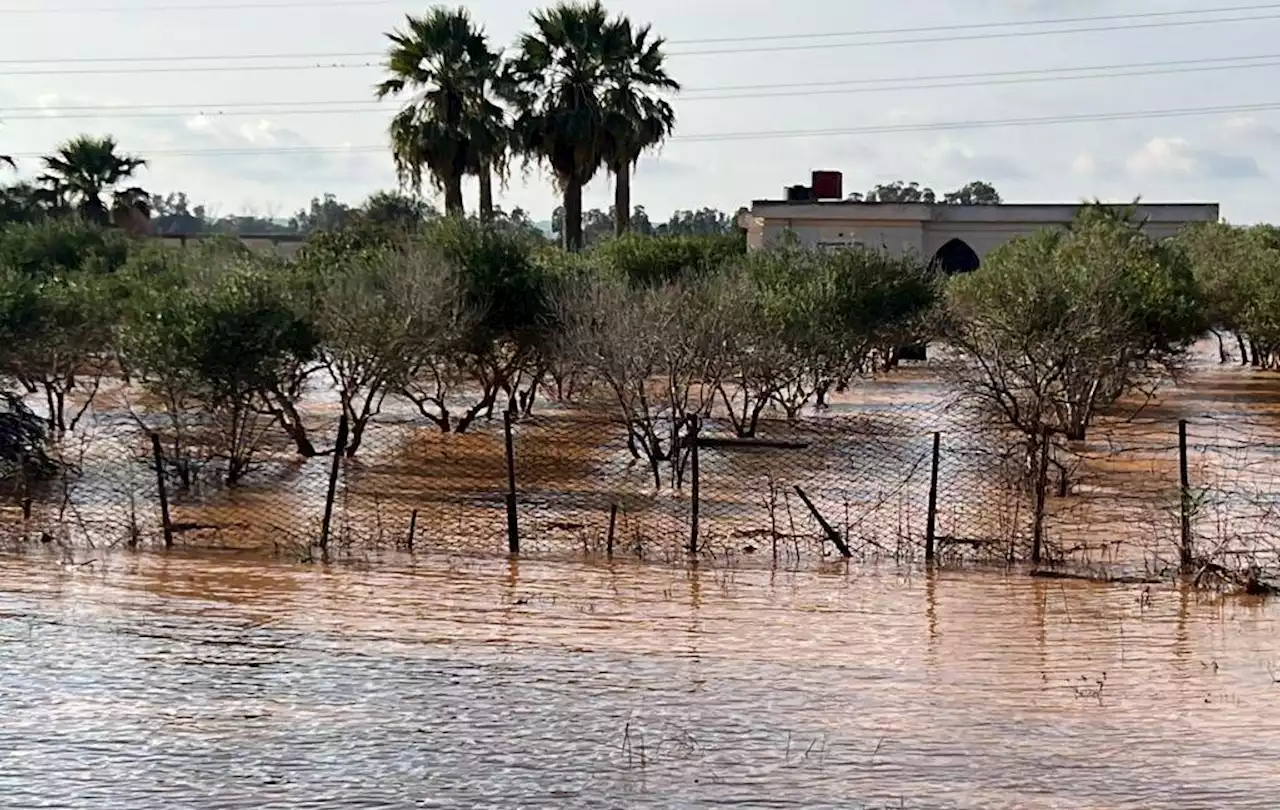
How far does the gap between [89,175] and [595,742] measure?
46.9 meters

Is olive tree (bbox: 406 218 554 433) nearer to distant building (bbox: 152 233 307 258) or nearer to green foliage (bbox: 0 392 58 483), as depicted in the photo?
green foliage (bbox: 0 392 58 483)

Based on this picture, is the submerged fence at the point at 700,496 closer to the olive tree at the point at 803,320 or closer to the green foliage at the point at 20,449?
the green foliage at the point at 20,449

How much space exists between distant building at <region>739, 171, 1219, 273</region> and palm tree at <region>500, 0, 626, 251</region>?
1881 centimetres

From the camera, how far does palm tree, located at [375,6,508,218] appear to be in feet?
128

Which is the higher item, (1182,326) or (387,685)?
(1182,326)

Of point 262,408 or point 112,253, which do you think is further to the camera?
point 112,253

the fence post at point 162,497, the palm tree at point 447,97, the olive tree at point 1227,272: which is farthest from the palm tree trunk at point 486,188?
the fence post at point 162,497

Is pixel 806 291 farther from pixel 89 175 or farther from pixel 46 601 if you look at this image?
pixel 89 175

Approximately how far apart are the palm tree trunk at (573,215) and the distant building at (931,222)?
16133 mm

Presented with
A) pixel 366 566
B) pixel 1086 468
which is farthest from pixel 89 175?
pixel 366 566

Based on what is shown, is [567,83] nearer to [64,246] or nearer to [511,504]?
[64,246]

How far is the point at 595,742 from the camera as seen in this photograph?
9.61 metres

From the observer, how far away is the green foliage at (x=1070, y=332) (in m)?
26.5

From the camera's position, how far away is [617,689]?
1081 cm
